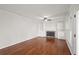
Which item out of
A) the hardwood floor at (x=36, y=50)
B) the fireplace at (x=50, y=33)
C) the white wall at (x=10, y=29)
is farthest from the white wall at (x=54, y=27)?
the white wall at (x=10, y=29)

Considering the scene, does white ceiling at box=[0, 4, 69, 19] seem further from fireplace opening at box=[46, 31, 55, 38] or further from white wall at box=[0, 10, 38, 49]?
fireplace opening at box=[46, 31, 55, 38]

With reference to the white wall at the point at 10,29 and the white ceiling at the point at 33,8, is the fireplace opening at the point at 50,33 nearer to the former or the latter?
the white wall at the point at 10,29

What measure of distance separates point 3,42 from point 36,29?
5731 mm

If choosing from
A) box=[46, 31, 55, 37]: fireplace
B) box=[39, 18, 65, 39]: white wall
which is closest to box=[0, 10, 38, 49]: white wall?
box=[39, 18, 65, 39]: white wall

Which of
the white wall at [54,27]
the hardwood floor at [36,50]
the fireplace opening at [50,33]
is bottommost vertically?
the hardwood floor at [36,50]

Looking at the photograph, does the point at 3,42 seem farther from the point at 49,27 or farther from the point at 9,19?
the point at 49,27

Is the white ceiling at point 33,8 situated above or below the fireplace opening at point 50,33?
above

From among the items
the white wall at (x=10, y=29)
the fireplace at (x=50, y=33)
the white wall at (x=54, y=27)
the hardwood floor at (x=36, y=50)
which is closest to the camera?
the hardwood floor at (x=36, y=50)
